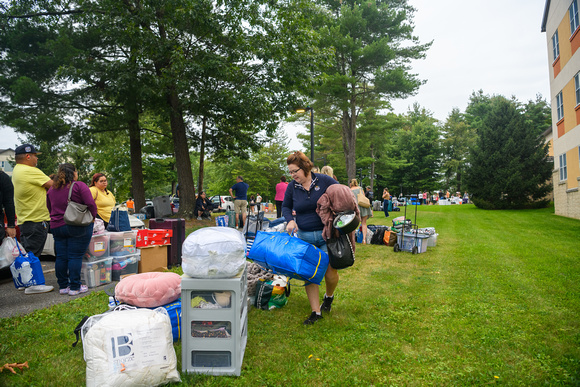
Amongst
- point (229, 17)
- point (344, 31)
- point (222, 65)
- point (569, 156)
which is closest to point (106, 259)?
point (222, 65)

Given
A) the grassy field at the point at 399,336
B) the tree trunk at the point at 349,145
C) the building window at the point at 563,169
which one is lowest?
the grassy field at the point at 399,336

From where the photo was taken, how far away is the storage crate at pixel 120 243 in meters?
6.17

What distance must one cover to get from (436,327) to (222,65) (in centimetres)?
1137

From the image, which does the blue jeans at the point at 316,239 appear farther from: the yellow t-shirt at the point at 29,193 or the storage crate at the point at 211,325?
the yellow t-shirt at the point at 29,193

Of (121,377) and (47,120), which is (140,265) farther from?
(47,120)

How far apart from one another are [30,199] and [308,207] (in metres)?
4.42

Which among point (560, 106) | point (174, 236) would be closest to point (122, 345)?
point (174, 236)

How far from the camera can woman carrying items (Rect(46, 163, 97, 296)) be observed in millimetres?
5094

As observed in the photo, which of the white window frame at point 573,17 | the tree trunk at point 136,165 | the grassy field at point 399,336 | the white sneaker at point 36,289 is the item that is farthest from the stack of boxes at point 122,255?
the white window frame at point 573,17

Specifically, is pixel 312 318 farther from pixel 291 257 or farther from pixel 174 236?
pixel 174 236

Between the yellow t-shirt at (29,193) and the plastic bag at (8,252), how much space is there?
1.54 feet

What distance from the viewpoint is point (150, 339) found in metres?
2.71

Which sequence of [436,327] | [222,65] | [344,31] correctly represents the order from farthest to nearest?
1. [344,31]
2. [222,65]
3. [436,327]

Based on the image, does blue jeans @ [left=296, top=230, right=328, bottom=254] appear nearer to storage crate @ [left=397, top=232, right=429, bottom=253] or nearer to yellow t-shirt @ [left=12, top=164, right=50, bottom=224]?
yellow t-shirt @ [left=12, top=164, right=50, bottom=224]
